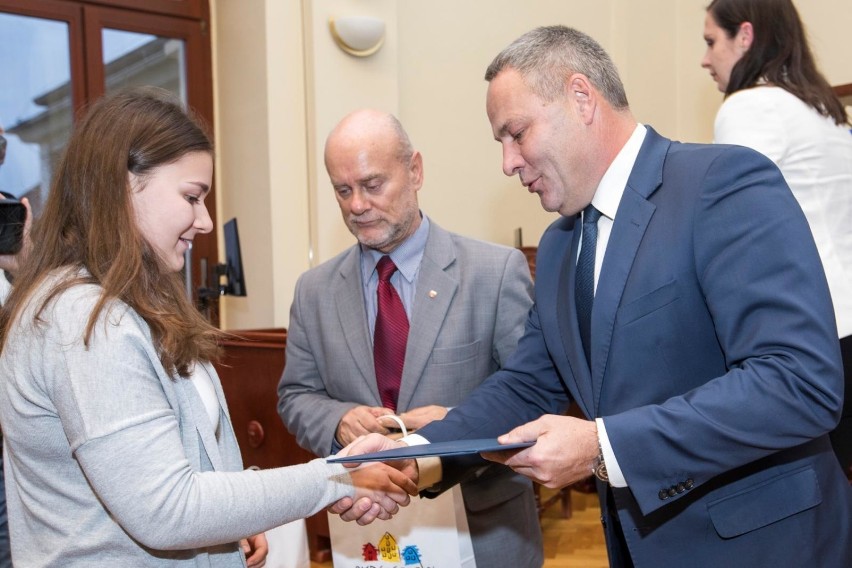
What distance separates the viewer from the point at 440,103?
5.52 meters

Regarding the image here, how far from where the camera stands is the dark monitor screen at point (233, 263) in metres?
4.08

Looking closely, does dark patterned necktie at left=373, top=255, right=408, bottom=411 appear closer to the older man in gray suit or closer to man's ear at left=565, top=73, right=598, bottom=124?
the older man in gray suit

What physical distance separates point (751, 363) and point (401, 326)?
3.46ft

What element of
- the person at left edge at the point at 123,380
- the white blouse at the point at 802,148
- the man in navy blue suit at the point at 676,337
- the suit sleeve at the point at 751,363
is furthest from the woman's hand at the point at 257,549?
the white blouse at the point at 802,148

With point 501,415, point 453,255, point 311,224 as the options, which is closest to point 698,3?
point 311,224

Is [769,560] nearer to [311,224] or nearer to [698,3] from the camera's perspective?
[311,224]

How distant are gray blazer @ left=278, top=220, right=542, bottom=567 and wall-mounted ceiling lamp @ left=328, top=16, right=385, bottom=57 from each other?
2735mm

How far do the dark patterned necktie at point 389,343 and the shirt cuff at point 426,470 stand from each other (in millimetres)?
306

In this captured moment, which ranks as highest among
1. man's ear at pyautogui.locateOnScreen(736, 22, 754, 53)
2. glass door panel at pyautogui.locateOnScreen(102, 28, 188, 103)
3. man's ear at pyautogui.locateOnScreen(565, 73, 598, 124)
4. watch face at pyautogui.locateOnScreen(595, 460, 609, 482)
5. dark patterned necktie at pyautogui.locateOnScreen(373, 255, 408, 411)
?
glass door panel at pyautogui.locateOnScreen(102, 28, 188, 103)

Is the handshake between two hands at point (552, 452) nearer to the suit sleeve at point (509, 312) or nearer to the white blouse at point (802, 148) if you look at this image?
the suit sleeve at point (509, 312)

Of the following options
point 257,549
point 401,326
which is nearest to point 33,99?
point 401,326

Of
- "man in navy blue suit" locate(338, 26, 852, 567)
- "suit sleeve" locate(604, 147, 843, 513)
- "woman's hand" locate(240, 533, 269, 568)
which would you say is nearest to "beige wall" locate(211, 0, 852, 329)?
"woman's hand" locate(240, 533, 269, 568)

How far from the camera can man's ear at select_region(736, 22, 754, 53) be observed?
2641 mm

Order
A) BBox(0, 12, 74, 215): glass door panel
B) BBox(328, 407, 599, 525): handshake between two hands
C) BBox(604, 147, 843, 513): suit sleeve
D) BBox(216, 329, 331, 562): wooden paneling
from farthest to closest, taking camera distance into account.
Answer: BBox(0, 12, 74, 215): glass door panel → BBox(216, 329, 331, 562): wooden paneling → BBox(328, 407, 599, 525): handshake between two hands → BBox(604, 147, 843, 513): suit sleeve
